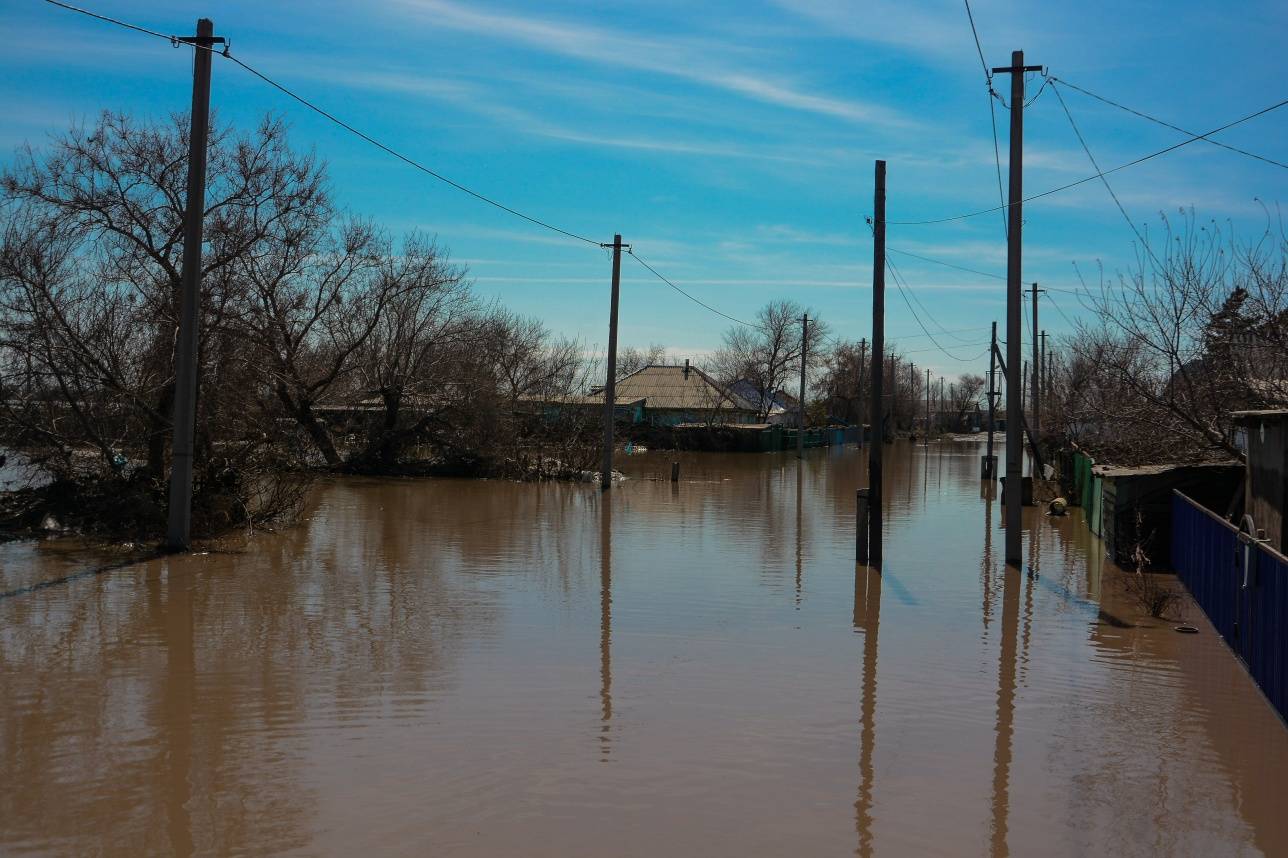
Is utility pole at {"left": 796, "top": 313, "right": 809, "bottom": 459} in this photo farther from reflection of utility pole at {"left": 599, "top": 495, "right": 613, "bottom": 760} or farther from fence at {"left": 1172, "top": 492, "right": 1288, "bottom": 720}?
fence at {"left": 1172, "top": 492, "right": 1288, "bottom": 720}

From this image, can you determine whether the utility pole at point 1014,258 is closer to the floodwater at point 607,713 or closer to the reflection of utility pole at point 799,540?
the floodwater at point 607,713

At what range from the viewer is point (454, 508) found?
25.4m

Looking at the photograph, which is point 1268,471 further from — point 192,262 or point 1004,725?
point 192,262

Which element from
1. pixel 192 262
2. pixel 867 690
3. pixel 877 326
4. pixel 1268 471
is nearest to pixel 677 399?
pixel 877 326

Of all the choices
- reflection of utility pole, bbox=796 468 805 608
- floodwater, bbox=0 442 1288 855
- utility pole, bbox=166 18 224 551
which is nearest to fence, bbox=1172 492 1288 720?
floodwater, bbox=0 442 1288 855

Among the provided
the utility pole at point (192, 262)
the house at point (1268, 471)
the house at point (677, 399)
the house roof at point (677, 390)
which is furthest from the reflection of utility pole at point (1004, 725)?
the house roof at point (677, 390)

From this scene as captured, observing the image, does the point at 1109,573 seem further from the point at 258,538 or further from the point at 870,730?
the point at 258,538

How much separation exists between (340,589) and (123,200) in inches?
400

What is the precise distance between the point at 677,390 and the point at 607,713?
63.7m

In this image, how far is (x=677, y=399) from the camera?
70750mm

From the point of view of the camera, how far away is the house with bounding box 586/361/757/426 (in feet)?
Answer: 216

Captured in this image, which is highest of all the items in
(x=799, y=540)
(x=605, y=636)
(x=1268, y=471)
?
(x=1268, y=471)

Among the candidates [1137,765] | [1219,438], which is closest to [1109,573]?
[1219,438]

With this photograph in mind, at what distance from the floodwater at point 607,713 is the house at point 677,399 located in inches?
1865
